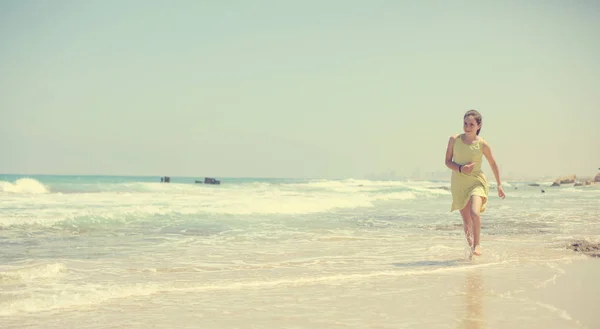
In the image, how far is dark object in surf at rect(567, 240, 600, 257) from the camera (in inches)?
302

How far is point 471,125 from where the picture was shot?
23.4 ft

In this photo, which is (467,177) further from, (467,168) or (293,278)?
(293,278)

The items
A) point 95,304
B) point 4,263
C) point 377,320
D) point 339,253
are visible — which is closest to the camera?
point 377,320

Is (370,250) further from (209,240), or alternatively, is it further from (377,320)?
(377,320)

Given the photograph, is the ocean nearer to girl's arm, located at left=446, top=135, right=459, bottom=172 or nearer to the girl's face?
girl's arm, located at left=446, top=135, right=459, bottom=172

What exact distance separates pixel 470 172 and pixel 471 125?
609 millimetres

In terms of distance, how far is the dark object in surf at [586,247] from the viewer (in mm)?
7680

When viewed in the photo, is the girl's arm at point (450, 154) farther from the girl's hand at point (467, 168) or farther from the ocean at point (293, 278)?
the ocean at point (293, 278)

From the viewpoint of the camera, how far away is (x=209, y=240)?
9828 mm

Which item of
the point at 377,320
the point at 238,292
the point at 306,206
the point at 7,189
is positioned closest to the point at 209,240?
the point at 238,292

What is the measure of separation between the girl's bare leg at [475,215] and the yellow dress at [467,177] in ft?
0.22

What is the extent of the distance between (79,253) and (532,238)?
758 cm

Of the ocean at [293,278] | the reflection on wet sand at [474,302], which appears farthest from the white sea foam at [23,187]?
the reflection on wet sand at [474,302]

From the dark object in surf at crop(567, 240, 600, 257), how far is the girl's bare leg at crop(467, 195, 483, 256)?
1648 mm
